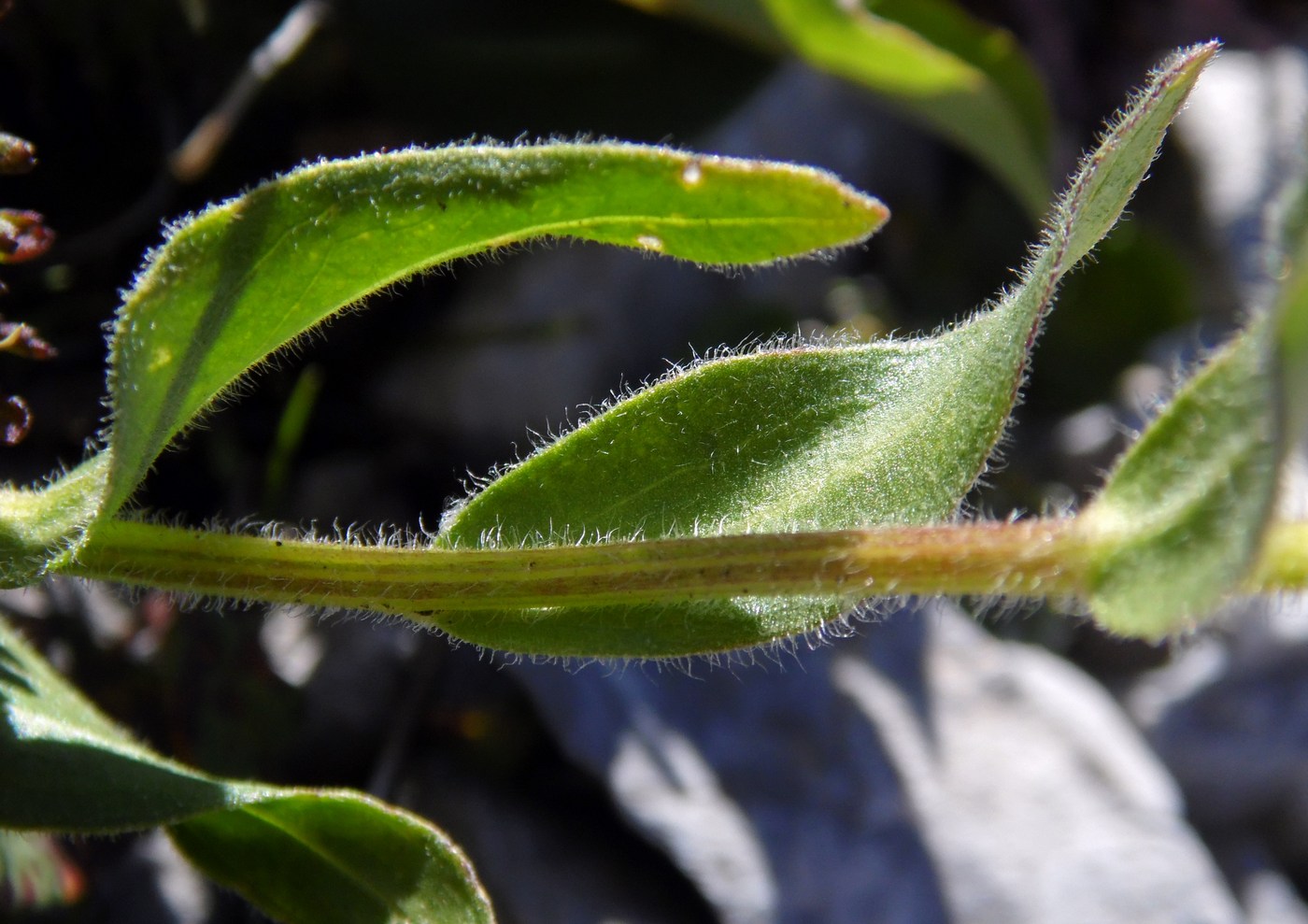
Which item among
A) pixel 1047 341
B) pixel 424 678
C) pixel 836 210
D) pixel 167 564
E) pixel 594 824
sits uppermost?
pixel 836 210

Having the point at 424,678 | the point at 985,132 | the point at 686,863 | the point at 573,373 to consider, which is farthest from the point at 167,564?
the point at 985,132

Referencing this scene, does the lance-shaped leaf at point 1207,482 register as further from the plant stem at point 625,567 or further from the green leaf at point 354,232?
the green leaf at point 354,232

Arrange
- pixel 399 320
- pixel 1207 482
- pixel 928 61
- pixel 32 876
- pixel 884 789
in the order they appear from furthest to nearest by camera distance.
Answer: pixel 399 320 → pixel 884 789 → pixel 928 61 → pixel 32 876 → pixel 1207 482

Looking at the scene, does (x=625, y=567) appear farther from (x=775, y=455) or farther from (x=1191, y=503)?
(x=1191, y=503)

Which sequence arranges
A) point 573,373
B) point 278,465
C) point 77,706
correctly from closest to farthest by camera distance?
point 77,706 → point 278,465 → point 573,373

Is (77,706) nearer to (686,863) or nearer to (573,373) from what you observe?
(686,863)

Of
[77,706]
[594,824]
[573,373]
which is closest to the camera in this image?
[77,706]

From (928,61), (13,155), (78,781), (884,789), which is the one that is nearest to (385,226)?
(13,155)

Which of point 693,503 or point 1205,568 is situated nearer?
point 1205,568
